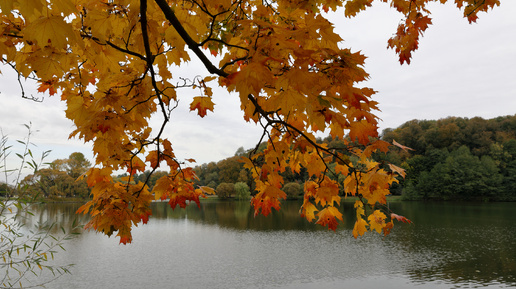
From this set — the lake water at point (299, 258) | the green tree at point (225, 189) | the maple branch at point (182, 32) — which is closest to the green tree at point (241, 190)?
the green tree at point (225, 189)

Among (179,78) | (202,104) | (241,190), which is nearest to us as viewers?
(179,78)

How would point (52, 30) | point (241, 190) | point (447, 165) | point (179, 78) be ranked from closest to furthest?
1. point (52, 30)
2. point (179, 78)
3. point (447, 165)
4. point (241, 190)

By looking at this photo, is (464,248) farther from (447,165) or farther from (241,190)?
(241,190)

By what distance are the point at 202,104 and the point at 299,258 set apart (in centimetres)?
1786

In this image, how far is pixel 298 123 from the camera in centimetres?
240

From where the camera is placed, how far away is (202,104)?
8.67 feet

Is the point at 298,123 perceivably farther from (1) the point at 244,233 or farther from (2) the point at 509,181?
(2) the point at 509,181

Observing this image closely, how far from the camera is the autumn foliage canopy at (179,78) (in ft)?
4.39

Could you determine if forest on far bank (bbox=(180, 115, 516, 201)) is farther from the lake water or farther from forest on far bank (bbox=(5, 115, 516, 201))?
the lake water

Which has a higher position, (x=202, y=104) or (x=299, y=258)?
(x=202, y=104)

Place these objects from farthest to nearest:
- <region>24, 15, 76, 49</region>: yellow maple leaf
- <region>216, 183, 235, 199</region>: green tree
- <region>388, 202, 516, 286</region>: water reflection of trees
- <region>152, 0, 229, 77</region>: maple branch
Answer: <region>216, 183, 235, 199</region>: green tree
<region>388, 202, 516, 286</region>: water reflection of trees
<region>152, 0, 229, 77</region>: maple branch
<region>24, 15, 76, 49</region>: yellow maple leaf

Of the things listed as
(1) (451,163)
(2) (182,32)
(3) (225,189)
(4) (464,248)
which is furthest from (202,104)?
(1) (451,163)

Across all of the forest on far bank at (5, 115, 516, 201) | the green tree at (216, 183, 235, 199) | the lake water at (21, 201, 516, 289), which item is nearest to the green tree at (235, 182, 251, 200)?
the forest on far bank at (5, 115, 516, 201)

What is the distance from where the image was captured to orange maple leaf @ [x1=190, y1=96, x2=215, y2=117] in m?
2.62
